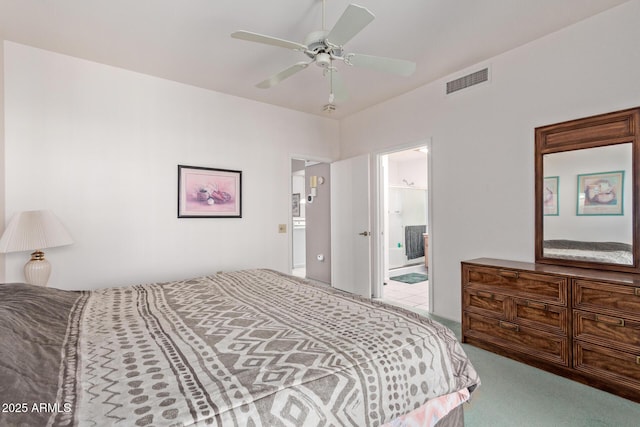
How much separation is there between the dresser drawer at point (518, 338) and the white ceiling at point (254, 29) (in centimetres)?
238

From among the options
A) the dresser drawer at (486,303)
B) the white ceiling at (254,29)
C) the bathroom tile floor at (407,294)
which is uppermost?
the white ceiling at (254,29)

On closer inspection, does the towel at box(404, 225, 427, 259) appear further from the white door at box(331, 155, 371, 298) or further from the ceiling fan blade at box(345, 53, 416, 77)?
the ceiling fan blade at box(345, 53, 416, 77)

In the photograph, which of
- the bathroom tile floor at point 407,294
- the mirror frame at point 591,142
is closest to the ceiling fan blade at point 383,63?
the mirror frame at point 591,142

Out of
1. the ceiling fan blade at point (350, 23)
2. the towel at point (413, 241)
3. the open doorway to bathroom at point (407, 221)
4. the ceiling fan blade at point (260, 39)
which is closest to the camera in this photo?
the ceiling fan blade at point (350, 23)

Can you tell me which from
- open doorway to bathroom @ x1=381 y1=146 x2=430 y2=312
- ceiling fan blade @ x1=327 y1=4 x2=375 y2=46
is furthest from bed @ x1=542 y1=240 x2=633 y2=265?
open doorway to bathroom @ x1=381 y1=146 x2=430 y2=312

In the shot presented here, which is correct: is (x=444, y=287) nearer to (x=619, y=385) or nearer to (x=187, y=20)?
(x=619, y=385)

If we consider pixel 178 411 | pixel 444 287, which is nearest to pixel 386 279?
pixel 444 287

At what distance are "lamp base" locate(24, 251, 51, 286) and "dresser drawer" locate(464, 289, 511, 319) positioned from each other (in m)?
3.57

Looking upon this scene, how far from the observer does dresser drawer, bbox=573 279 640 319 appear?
187 centimetres

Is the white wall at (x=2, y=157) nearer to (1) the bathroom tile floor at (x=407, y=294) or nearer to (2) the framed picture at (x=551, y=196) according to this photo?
(1) the bathroom tile floor at (x=407, y=294)

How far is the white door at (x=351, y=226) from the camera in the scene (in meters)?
4.18

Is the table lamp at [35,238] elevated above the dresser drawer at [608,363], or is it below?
above

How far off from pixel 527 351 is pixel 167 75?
416cm

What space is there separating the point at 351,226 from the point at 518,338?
2.42m
